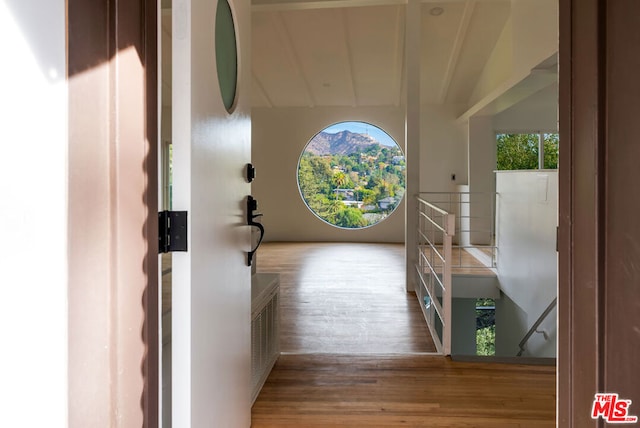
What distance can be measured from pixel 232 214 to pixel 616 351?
1007 millimetres

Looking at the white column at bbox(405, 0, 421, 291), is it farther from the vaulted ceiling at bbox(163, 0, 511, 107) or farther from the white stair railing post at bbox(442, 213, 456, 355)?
the white stair railing post at bbox(442, 213, 456, 355)

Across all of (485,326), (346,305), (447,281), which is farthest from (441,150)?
(447,281)

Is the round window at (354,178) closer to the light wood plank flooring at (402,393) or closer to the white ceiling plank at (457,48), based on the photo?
the white ceiling plank at (457,48)

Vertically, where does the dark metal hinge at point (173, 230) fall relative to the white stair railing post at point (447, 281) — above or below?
above

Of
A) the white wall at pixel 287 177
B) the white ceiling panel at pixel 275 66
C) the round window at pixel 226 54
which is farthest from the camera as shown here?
the white wall at pixel 287 177

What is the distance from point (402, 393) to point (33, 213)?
172 cm

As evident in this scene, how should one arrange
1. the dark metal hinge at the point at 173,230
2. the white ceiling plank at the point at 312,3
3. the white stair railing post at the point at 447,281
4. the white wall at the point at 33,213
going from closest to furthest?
the white wall at the point at 33,213
the dark metal hinge at the point at 173,230
the white stair railing post at the point at 447,281
the white ceiling plank at the point at 312,3

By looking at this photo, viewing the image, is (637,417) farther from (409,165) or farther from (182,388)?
(409,165)

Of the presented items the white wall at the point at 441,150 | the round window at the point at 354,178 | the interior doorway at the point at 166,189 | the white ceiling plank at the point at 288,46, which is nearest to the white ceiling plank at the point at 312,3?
the white ceiling plank at the point at 288,46

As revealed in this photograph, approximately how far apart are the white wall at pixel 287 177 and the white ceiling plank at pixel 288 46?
0.69 m

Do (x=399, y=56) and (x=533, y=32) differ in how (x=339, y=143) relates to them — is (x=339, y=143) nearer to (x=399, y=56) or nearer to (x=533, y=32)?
(x=399, y=56)

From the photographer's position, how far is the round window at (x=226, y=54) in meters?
1.16

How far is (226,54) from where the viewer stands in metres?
1.22

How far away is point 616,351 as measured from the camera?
2.33 feet
